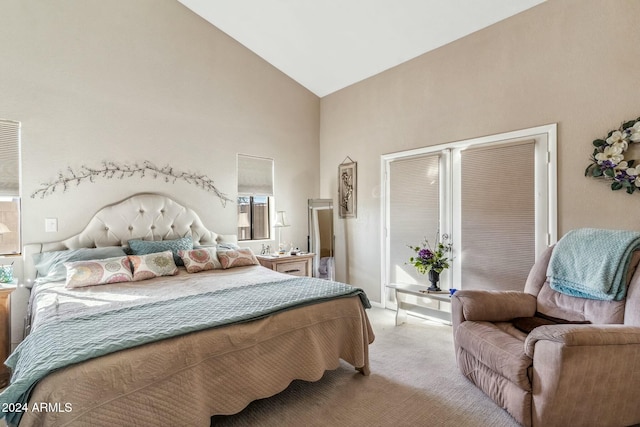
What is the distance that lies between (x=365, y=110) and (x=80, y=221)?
3677 mm

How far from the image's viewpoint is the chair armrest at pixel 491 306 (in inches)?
99.2

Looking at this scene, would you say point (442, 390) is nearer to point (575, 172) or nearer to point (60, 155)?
point (575, 172)

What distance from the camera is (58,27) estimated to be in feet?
10.6

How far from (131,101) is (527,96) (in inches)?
160

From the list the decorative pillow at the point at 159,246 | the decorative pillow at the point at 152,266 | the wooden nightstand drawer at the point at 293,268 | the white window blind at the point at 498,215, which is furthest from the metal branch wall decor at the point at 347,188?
the decorative pillow at the point at 152,266

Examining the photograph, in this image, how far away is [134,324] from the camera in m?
1.77

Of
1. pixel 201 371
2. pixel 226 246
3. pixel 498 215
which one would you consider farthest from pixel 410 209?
pixel 201 371

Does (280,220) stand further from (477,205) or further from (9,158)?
(9,158)

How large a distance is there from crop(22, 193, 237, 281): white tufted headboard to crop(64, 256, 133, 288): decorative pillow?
508 millimetres

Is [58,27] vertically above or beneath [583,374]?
above

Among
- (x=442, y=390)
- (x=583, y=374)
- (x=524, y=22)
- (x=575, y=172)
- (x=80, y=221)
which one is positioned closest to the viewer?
(x=583, y=374)

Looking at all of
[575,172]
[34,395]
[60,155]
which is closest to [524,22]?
[575,172]

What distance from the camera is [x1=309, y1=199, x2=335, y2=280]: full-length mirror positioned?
4.96 m

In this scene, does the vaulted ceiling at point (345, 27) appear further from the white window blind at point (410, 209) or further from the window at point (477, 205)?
the white window blind at point (410, 209)
